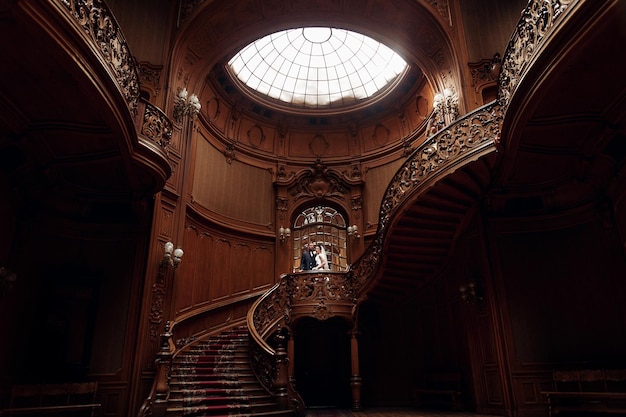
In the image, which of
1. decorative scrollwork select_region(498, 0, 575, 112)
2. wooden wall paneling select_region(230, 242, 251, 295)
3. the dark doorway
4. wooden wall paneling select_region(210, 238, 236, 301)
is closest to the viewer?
decorative scrollwork select_region(498, 0, 575, 112)

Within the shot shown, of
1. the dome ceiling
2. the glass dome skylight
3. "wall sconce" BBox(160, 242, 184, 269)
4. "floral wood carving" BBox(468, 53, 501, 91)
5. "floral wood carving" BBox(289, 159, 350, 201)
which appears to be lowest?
"wall sconce" BBox(160, 242, 184, 269)

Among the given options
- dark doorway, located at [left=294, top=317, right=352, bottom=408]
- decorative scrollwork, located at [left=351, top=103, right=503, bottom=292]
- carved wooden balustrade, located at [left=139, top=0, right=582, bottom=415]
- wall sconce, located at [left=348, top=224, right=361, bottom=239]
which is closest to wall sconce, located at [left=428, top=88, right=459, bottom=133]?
decorative scrollwork, located at [left=351, top=103, right=503, bottom=292]

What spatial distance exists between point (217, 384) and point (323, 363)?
545cm

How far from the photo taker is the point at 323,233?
14.7 metres

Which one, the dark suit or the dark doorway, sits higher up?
the dark suit

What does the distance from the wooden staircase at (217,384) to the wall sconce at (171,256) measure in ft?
6.28

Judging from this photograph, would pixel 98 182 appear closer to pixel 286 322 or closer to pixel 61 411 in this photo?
pixel 61 411

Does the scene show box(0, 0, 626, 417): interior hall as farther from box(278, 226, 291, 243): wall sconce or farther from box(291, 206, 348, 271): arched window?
box(291, 206, 348, 271): arched window

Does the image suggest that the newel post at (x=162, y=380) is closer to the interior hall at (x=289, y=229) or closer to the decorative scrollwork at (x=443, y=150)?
the interior hall at (x=289, y=229)

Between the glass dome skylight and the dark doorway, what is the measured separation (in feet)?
26.7

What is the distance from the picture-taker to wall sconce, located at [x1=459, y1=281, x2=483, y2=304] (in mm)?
8922

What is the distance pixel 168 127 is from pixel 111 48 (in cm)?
248

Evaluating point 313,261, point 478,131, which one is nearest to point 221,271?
point 313,261

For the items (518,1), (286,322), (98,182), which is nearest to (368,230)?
(286,322)
